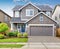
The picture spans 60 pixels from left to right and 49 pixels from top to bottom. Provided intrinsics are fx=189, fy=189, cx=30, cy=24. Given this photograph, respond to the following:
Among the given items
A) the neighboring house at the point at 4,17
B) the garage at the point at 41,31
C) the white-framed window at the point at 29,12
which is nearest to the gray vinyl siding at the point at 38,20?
the garage at the point at 41,31

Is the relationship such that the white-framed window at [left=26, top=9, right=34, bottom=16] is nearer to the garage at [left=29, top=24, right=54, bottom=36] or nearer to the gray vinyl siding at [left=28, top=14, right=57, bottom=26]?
the gray vinyl siding at [left=28, top=14, right=57, bottom=26]

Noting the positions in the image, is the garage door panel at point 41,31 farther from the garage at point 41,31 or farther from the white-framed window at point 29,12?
the white-framed window at point 29,12

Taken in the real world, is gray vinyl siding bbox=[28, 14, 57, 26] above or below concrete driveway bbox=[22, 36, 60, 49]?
above

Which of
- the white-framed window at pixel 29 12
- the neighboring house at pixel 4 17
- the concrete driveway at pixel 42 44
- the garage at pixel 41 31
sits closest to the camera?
the concrete driveway at pixel 42 44

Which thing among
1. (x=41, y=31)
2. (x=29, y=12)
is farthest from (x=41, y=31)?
(x=29, y=12)

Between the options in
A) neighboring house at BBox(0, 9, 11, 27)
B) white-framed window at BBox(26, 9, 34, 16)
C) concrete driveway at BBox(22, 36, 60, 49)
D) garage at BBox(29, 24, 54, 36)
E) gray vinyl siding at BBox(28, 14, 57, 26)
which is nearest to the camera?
concrete driveway at BBox(22, 36, 60, 49)

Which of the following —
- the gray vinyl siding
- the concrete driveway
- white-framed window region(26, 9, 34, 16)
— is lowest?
the concrete driveway

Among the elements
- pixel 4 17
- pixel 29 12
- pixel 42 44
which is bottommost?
pixel 42 44

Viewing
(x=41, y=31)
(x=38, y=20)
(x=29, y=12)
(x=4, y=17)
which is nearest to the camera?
(x=41, y=31)

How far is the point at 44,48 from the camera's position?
17.6 m

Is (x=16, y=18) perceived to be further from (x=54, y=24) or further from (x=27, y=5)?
(x=54, y=24)

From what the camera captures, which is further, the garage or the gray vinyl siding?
the gray vinyl siding

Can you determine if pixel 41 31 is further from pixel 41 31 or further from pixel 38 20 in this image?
pixel 38 20

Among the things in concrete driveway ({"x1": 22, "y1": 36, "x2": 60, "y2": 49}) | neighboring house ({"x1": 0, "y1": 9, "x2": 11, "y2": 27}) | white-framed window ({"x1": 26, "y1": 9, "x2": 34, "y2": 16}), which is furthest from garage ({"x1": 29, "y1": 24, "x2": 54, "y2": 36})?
neighboring house ({"x1": 0, "y1": 9, "x2": 11, "y2": 27})
